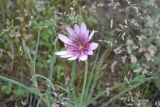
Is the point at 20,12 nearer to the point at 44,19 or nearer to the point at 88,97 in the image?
the point at 44,19

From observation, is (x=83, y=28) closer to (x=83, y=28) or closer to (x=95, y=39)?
(x=83, y=28)

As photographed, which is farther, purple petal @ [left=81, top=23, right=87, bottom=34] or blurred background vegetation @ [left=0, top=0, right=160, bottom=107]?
blurred background vegetation @ [left=0, top=0, right=160, bottom=107]

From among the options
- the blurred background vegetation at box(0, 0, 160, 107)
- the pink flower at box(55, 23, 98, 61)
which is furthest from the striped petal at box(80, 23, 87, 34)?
the blurred background vegetation at box(0, 0, 160, 107)

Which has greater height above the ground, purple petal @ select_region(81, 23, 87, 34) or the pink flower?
purple petal @ select_region(81, 23, 87, 34)

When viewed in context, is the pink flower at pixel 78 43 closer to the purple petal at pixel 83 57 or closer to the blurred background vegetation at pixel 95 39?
the purple petal at pixel 83 57

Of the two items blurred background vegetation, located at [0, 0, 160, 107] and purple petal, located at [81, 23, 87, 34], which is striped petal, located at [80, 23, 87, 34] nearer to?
purple petal, located at [81, 23, 87, 34]

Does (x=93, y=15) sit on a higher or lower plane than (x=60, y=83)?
higher

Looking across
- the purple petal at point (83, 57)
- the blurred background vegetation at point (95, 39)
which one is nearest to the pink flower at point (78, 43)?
the purple petal at point (83, 57)

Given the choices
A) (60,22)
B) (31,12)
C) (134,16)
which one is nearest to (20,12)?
(31,12)

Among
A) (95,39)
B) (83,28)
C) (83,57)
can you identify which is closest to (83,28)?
(83,28)
